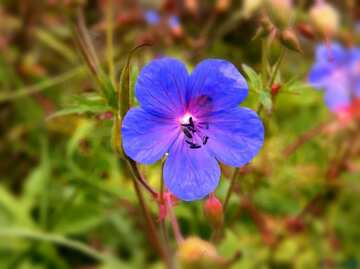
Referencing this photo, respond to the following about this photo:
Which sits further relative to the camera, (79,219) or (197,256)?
(79,219)

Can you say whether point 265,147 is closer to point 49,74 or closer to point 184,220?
point 184,220

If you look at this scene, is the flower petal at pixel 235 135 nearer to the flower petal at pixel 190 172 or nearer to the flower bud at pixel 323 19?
the flower petal at pixel 190 172

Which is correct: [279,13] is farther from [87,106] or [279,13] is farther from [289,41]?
[87,106]

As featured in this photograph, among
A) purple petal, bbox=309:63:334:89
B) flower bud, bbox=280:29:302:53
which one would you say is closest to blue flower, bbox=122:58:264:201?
flower bud, bbox=280:29:302:53

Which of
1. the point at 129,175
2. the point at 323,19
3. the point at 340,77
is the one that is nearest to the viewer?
the point at 323,19

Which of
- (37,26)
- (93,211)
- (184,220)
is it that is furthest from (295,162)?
(37,26)

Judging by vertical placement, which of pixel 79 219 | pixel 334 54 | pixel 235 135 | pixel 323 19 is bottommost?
pixel 235 135

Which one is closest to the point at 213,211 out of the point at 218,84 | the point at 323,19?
the point at 218,84
